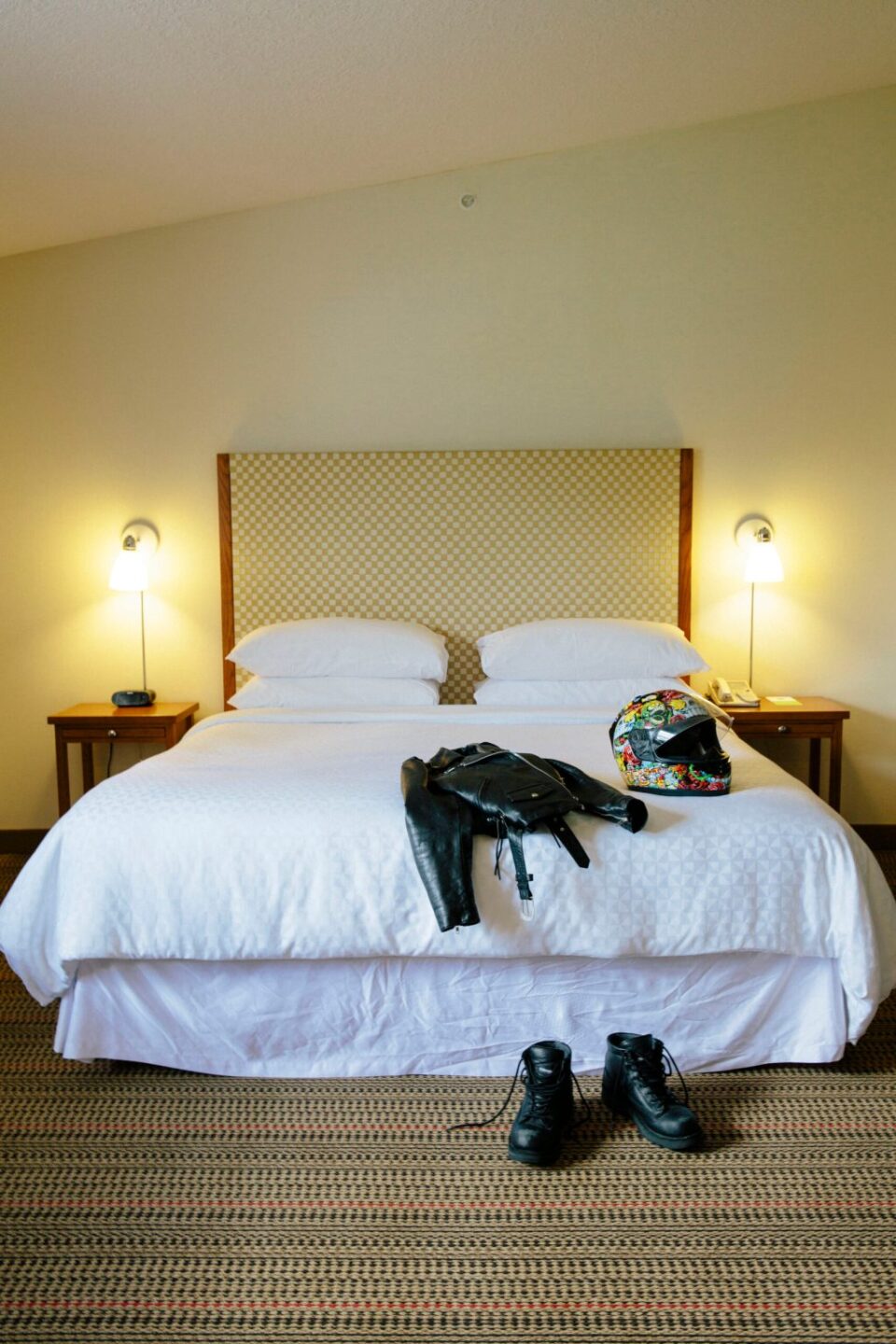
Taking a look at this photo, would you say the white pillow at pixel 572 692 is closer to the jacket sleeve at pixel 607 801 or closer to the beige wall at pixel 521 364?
the beige wall at pixel 521 364

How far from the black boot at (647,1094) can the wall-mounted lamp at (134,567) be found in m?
2.52

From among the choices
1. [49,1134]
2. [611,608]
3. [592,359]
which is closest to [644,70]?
[592,359]

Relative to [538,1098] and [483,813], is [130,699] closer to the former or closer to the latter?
[483,813]

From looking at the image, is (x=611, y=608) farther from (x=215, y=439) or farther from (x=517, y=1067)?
(x=517, y=1067)

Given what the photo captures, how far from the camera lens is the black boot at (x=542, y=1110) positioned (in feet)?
6.44

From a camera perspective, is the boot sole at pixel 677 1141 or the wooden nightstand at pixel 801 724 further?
the wooden nightstand at pixel 801 724

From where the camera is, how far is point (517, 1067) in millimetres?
2264

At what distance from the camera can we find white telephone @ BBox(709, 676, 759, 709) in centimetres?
385

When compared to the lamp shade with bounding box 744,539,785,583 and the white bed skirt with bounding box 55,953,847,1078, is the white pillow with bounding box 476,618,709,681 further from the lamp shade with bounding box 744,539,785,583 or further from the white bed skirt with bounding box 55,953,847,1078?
the white bed skirt with bounding box 55,953,847,1078

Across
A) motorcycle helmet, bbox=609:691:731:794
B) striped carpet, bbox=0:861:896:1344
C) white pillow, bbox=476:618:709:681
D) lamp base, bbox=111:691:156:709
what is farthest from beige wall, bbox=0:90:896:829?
striped carpet, bbox=0:861:896:1344

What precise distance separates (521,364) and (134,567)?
1.73m

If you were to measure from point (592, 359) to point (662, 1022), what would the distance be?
2.70 meters

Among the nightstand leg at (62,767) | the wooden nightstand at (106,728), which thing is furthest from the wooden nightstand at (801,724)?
the nightstand leg at (62,767)

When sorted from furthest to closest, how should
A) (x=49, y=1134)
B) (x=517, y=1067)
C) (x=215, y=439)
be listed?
(x=215, y=439)
(x=517, y=1067)
(x=49, y=1134)
